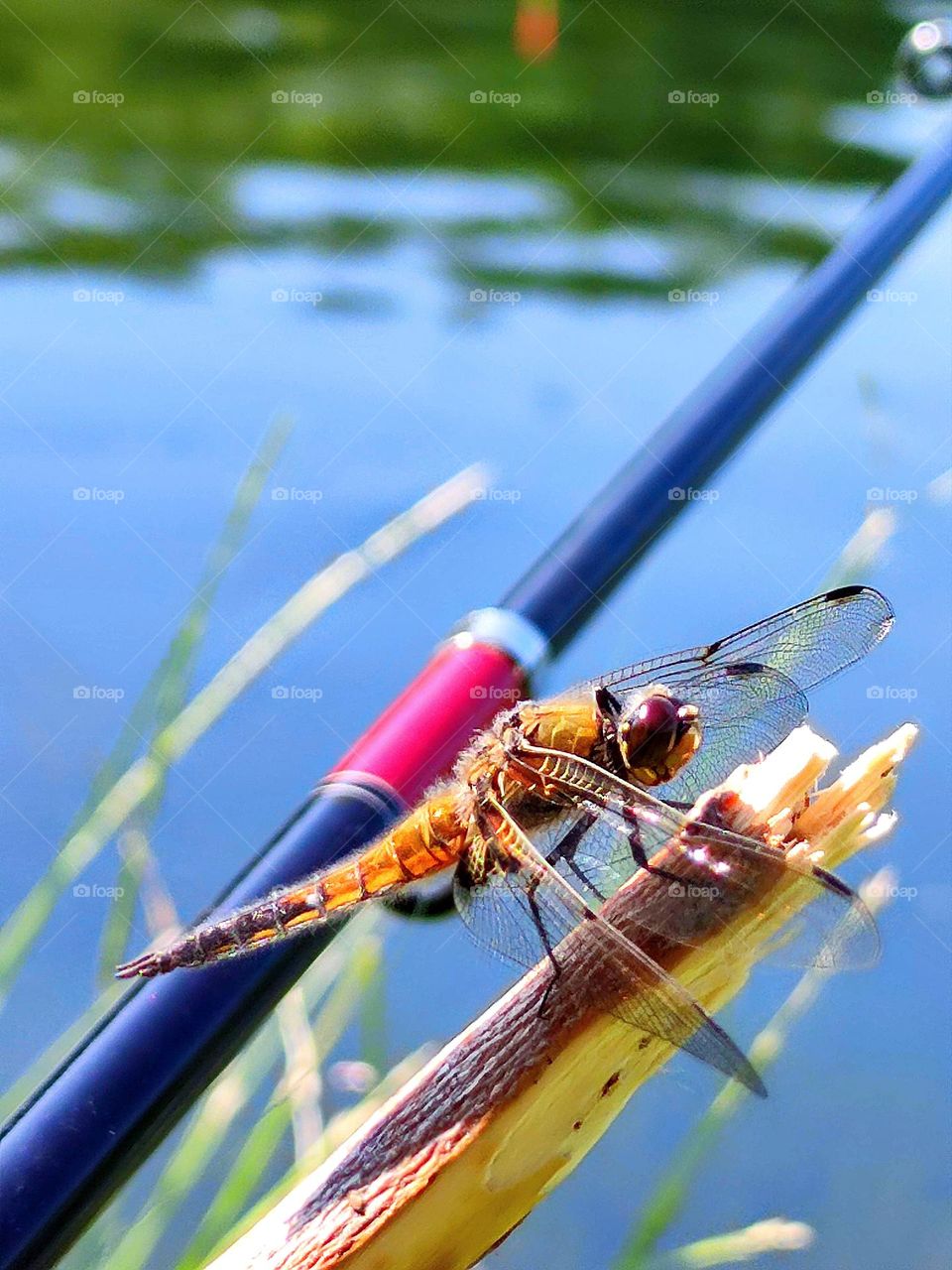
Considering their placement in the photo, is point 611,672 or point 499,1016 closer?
point 499,1016

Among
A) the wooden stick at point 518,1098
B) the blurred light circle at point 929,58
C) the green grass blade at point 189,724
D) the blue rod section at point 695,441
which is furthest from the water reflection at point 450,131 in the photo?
the wooden stick at point 518,1098

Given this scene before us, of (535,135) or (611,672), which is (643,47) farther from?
(611,672)

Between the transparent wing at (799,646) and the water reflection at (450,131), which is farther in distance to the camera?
the water reflection at (450,131)

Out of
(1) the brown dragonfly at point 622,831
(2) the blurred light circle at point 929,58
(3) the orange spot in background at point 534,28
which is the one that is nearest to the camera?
(1) the brown dragonfly at point 622,831

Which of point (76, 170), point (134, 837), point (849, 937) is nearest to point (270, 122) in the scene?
point (76, 170)

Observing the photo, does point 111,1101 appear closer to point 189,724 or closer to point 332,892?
point 332,892

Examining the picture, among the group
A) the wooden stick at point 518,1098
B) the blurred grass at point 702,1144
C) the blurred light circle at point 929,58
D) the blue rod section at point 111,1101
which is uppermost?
the blurred light circle at point 929,58

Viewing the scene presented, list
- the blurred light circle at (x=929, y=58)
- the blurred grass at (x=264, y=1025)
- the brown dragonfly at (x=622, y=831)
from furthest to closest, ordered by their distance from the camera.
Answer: the blurred light circle at (x=929, y=58) → the blurred grass at (x=264, y=1025) → the brown dragonfly at (x=622, y=831)

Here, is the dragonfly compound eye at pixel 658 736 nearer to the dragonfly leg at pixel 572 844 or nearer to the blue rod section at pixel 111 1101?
the dragonfly leg at pixel 572 844
